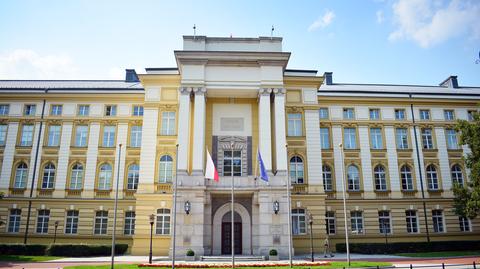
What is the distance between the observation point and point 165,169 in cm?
3447

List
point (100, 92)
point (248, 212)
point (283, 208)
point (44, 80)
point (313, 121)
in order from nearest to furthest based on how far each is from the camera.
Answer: point (283, 208) → point (248, 212) → point (313, 121) → point (100, 92) → point (44, 80)

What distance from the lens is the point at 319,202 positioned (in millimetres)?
34062

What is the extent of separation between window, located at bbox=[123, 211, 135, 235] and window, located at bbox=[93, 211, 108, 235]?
199 cm

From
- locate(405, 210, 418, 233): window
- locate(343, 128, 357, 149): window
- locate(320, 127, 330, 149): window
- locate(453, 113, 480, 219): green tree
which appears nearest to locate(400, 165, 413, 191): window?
locate(405, 210, 418, 233): window

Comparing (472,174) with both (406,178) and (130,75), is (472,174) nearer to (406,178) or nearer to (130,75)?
(406,178)

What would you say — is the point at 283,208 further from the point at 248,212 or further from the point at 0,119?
the point at 0,119

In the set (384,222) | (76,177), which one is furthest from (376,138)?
(76,177)

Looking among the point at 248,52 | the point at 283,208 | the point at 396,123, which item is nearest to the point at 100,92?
the point at 248,52

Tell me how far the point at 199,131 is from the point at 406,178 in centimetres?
2323

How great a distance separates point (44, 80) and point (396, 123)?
4327 centimetres

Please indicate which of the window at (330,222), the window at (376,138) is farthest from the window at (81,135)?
the window at (376,138)

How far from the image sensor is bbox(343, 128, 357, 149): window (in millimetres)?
39938

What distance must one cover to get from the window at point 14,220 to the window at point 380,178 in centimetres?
3672

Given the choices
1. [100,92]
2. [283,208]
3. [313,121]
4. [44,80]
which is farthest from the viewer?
[44,80]
